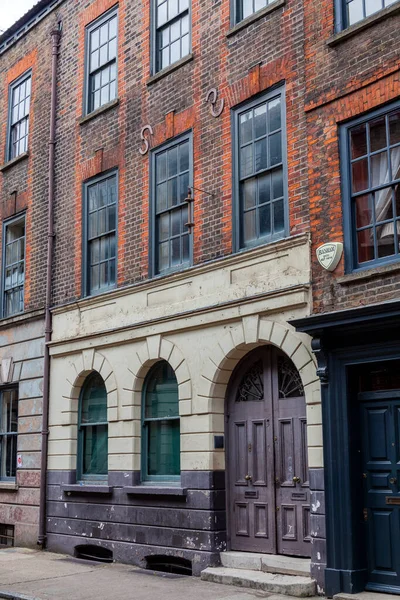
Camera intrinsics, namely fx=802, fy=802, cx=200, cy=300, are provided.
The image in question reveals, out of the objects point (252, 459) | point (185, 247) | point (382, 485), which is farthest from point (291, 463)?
point (185, 247)

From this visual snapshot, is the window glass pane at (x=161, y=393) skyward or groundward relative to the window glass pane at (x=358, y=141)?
groundward

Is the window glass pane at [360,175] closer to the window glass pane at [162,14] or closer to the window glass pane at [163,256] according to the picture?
the window glass pane at [163,256]

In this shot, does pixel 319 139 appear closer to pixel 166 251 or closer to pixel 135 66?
pixel 166 251

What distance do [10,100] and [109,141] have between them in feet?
16.0

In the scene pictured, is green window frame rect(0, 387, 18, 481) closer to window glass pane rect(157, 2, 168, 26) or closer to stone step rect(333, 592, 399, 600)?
window glass pane rect(157, 2, 168, 26)

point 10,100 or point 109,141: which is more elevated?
point 10,100

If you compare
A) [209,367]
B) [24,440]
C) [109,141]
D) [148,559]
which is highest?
[109,141]

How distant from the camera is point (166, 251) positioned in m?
13.5

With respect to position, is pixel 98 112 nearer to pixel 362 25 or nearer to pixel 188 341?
pixel 188 341

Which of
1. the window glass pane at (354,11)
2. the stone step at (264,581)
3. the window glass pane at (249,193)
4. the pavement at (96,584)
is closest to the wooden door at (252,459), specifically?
the stone step at (264,581)

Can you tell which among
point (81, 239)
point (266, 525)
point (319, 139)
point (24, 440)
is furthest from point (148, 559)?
point (319, 139)

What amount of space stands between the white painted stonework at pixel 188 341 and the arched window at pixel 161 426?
16 centimetres

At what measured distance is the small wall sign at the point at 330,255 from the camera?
33.7 feet

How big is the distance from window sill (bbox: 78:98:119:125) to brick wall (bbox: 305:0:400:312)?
4739 mm
